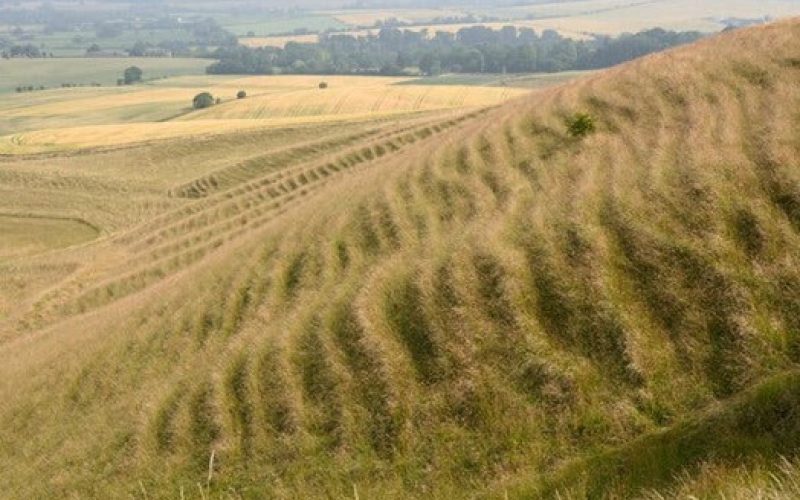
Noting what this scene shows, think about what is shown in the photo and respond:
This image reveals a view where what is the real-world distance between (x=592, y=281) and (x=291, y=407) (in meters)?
10.6

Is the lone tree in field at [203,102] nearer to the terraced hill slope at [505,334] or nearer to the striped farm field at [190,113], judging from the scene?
the striped farm field at [190,113]

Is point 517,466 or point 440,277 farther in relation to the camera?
point 440,277

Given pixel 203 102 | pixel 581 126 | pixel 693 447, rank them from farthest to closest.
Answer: pixel 203 102
pixel 581 126
pixel 693 447

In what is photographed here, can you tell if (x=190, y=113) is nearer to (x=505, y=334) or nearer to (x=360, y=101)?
(x=360, y=101)

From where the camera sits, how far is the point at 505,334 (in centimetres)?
2208

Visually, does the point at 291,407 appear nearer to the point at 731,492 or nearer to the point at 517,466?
the point at 517,466

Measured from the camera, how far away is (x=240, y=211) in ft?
241

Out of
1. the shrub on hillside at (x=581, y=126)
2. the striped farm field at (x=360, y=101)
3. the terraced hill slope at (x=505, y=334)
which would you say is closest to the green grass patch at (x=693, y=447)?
the terraced hill slope at (x=505, y=334)

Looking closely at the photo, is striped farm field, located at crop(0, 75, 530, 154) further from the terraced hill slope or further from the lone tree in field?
the terraced hill slope

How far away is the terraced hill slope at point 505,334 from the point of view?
61.2 feet

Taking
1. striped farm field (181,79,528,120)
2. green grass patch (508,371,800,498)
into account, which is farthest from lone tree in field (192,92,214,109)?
green grass patch (508,371,800,498)

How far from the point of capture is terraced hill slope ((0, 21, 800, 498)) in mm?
18656

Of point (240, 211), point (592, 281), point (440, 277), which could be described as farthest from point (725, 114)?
point (240, 211)

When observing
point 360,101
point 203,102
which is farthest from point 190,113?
point 360,101
